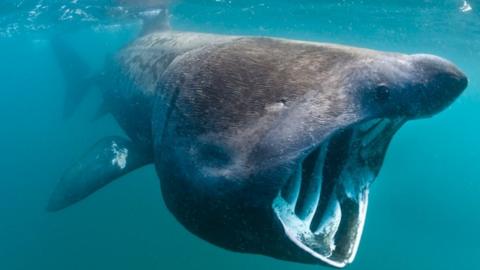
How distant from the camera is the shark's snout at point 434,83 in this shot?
9.40 ft

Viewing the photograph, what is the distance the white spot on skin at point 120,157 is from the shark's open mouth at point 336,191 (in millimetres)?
4001

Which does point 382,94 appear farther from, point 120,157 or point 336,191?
point 120,157

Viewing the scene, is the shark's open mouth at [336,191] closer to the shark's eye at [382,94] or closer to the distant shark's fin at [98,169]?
the shark's eye at [382,94]

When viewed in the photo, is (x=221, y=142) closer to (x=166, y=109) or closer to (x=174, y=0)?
(x=166, y=109)

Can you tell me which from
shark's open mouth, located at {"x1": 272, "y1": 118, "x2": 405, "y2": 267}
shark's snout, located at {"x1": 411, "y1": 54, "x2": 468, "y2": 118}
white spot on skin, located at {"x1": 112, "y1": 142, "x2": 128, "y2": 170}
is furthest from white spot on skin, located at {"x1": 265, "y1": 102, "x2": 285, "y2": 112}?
white spot on skin, located at {"x1": 112, "y1": 142, "x2": 128, "y2": 170}

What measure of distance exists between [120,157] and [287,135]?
4526mm

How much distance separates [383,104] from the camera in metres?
2.74

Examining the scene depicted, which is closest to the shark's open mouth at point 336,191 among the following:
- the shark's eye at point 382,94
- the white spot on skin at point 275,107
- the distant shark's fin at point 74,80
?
the shark's eye at point 382,94

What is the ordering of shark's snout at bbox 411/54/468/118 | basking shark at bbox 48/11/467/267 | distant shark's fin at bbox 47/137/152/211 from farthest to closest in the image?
distant shark's fin at bbox 47/137/152/211 < shark's snout at bbox 411/54/468/118 < basking shark at bbox 48/11/467/267

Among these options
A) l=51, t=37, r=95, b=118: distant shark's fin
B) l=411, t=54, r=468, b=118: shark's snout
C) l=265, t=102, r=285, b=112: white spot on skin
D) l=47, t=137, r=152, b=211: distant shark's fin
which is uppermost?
l=411, t=54, r=468, b=118: shark's snout

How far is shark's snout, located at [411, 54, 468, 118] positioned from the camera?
2865 mm

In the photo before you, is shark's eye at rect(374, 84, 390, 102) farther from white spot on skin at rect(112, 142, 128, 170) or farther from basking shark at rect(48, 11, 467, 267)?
white spot on skin at rect(112, 142, 128, 170)

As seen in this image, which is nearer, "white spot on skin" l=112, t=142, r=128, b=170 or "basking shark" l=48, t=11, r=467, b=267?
"basking shark" l=48, t=11, r=467, b=267

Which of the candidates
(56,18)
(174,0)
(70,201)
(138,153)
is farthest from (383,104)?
(56,18)
